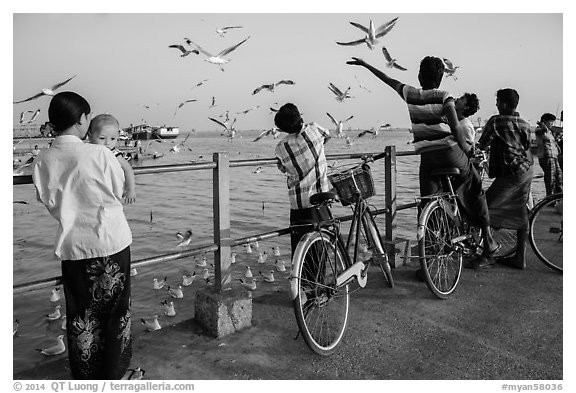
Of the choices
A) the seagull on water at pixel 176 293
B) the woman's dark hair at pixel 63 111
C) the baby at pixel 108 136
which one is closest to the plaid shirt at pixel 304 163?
the baby at pixel 108 136

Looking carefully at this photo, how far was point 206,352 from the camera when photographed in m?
3.14

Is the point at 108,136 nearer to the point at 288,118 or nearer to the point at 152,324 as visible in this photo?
the point at 288,118

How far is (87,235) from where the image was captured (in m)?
2.49

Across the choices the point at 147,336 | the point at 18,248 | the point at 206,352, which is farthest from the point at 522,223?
the point at 18,248

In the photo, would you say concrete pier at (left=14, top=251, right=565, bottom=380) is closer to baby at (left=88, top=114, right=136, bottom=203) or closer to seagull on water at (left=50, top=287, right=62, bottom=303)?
baby at (left=88, top=114, right=136, bottom=203)

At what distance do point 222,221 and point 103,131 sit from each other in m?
1.24

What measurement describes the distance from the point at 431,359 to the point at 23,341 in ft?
20.3

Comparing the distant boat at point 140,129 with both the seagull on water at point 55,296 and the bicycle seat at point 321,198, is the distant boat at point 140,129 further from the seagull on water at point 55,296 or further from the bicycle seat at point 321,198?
the bicycle seat at point 321,198

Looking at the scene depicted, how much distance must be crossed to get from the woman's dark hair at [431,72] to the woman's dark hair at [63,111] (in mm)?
2931

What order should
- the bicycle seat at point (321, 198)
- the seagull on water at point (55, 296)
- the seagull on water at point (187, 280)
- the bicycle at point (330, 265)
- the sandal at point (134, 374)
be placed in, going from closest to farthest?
the sandal at point (134, 374) → the bicycle at point (330, 265) → the bicycle seat at point (321, 198) → the seagull on water at point (55, 296) → the seagull on water at point (187, 280)

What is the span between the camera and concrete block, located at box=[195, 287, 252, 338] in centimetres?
338

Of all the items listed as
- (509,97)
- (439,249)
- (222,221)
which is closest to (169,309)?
(222,221)

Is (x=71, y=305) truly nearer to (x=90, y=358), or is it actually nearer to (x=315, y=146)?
(x=90, y=358)

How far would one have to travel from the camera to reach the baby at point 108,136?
8.53 ft
